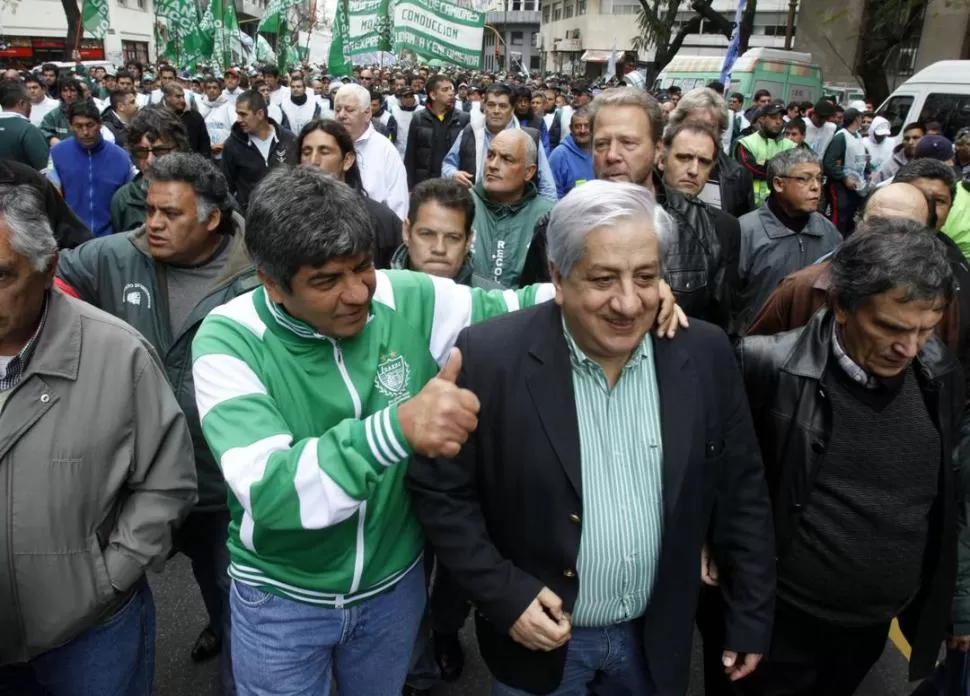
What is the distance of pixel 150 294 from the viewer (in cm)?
261

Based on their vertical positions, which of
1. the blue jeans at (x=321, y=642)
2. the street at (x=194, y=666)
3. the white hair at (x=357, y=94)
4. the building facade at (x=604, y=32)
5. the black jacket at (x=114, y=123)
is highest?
the building facade at (x=604, y=32)

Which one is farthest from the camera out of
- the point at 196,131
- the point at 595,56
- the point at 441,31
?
the point at 595,56

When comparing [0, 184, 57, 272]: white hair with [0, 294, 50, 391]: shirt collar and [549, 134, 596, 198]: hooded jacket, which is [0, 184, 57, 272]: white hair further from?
[549, 134, 596, 198]: hooded jacket

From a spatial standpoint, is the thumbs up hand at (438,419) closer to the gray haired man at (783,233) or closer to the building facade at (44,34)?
the gray haired man at (783,233)

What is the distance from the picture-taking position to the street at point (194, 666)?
2932mm

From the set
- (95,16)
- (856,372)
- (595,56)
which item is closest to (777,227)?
(856,372)

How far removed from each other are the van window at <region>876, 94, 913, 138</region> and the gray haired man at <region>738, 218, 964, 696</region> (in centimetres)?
1158

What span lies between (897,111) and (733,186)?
8.99m

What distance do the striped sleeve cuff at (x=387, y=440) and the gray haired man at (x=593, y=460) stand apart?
39 cm

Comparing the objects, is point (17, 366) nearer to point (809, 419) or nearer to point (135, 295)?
point (135, 295)

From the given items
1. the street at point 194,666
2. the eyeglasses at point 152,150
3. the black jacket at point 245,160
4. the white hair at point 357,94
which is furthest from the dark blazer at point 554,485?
the black jacket at point 245,160

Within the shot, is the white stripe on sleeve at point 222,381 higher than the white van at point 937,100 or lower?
lower

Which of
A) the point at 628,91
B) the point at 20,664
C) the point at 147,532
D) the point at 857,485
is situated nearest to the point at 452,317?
the point at 147,532

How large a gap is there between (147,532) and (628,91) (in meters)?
2.52
